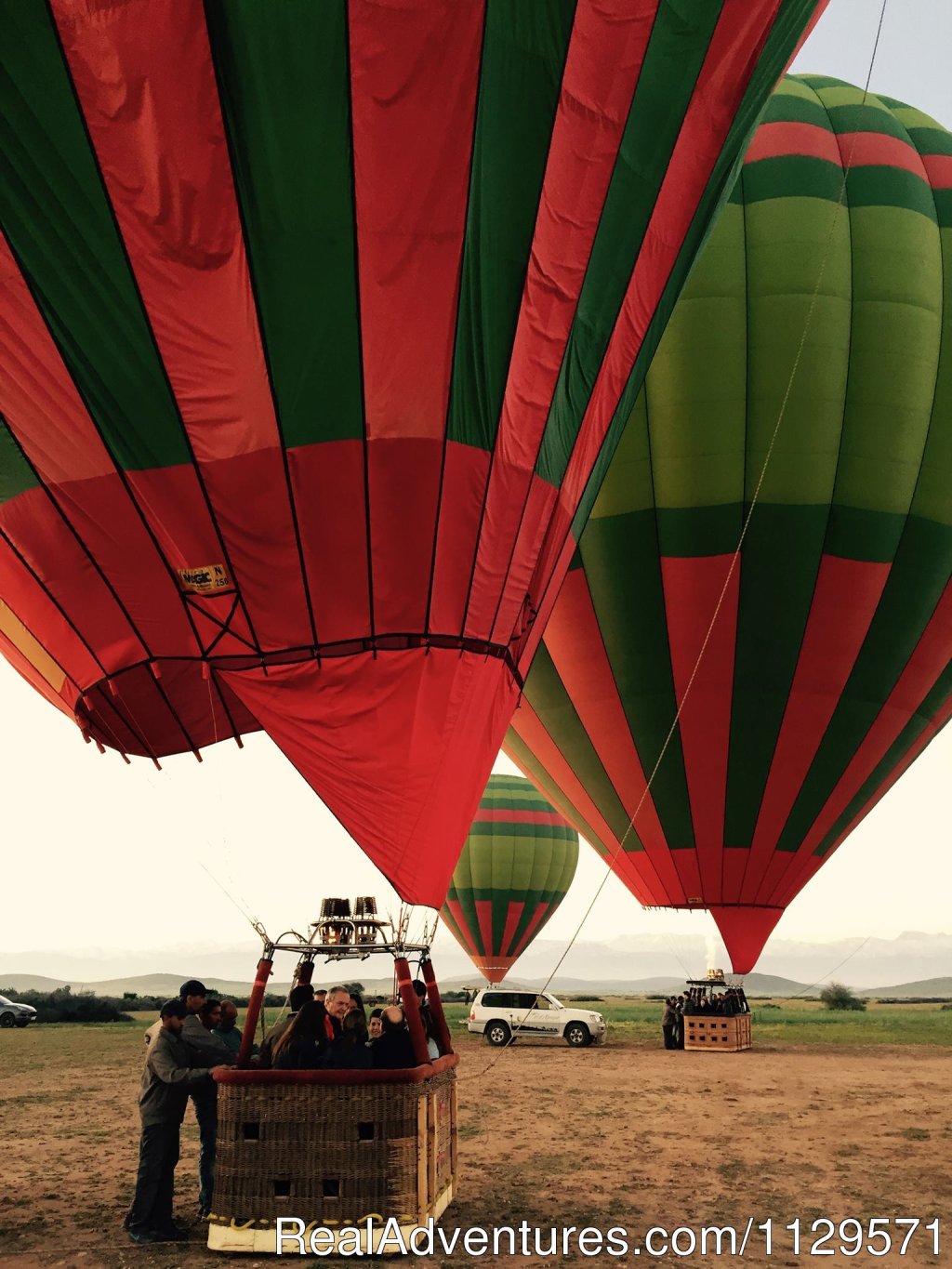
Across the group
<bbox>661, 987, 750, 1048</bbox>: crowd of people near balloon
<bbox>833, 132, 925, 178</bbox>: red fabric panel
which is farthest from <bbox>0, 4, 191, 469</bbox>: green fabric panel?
<bbox>661, 987, 750, 1048</bbox>: crowd of people near balloon

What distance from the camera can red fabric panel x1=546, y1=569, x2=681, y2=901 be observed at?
535 inches

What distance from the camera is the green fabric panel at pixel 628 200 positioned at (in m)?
5.96

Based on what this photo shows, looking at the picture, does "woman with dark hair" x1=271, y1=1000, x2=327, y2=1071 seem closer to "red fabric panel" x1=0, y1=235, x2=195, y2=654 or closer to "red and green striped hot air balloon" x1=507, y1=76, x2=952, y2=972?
"red fabric panel" x1=0, y1=235, x2=195, y2=654

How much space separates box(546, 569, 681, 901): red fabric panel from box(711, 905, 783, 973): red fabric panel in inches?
34.5

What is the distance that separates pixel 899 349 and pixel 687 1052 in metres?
12.3

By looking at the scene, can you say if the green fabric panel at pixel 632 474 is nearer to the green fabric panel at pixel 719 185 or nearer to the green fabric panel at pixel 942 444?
the green fabric panel at pixel 942 444

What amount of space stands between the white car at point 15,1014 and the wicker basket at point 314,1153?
25.6 metres

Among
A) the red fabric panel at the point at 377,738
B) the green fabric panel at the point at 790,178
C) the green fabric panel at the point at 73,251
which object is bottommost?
the red fabric panel at the point at 377,738

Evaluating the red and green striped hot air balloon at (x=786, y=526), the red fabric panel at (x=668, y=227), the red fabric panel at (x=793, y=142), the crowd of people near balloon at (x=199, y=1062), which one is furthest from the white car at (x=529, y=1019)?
the red fabric panel at (x=668, y=227)

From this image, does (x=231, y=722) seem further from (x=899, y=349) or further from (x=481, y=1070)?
(x=481, y=1070)

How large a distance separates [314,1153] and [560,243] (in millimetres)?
4769

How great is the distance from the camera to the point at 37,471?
6.14 meters

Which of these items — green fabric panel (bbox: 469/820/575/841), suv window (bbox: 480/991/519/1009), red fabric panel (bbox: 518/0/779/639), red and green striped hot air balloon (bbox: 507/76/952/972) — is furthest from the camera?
green fabric panel (bbox: 469/820/575/841)

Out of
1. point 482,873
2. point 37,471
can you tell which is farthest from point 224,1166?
point 482,873
